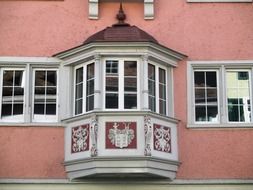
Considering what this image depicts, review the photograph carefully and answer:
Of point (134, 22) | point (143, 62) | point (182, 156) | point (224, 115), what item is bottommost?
point (182, 156)

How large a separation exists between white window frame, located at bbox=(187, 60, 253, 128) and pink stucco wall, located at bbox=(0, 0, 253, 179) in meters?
0.14

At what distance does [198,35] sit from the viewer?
17953mm

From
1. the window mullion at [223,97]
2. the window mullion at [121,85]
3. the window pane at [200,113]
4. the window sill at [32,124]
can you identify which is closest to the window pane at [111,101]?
the window mullion at [121,85]

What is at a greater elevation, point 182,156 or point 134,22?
point 134,22

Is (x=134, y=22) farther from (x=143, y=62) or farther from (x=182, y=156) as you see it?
(x=182, y=156)

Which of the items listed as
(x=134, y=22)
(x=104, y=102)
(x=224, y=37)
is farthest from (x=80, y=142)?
(x=224, y=37)

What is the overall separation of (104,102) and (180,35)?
309cm

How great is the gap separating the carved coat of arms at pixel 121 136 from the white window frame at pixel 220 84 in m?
1.88

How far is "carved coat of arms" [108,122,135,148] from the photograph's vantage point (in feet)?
52.8

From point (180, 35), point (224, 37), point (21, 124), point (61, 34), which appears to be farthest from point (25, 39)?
point (224, 37)

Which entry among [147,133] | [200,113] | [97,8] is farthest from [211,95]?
[97,8]

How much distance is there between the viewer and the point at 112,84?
54.9 feet

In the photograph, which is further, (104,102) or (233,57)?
(233,57)

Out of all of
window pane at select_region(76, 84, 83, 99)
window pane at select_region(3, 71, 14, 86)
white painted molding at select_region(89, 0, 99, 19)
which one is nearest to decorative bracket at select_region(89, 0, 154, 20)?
white painted molding at select_region(89, 0, 99, 19)
